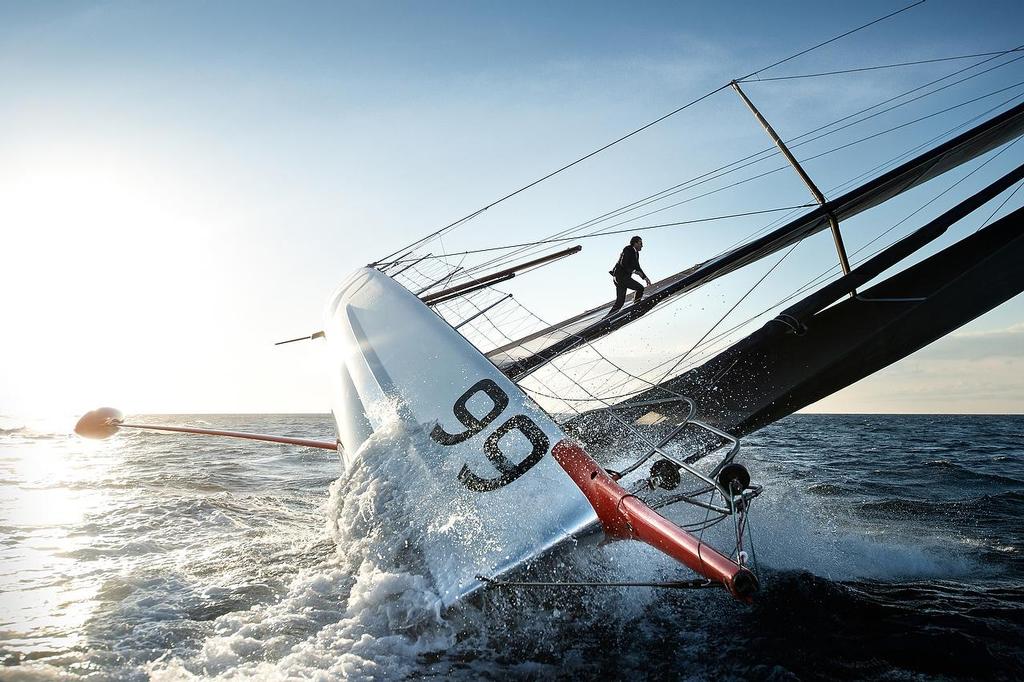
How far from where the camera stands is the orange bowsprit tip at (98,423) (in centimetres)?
633

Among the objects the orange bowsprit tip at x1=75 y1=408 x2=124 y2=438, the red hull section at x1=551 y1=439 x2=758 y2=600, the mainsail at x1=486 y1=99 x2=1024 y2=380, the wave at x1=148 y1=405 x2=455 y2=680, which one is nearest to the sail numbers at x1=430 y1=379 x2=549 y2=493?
the red hull section at x1=551 y1=439 x2=758 y2=600

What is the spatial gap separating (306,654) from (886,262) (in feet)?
15.0

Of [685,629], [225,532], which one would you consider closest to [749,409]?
[685,629]

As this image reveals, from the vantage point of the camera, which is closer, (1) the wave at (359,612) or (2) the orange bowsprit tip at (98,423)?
(1) the wave at (359,612)

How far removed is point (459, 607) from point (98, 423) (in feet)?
19.7

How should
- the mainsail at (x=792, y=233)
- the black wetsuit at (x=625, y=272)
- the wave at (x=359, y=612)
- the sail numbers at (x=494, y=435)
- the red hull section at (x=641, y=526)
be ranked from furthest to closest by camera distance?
the black wetsuit at (x=625, y=272), the mainsail at (x=792, y=233), the sail numbers at (x=494, y=435), the wave at (x=359, y=612), the red hull section at (x=641, y=526)

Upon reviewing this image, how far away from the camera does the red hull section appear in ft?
5.46

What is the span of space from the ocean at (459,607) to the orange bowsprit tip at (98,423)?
1.00 metres

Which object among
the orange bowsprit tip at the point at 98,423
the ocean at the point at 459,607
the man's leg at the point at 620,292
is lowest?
the ocean at the point at 459,607

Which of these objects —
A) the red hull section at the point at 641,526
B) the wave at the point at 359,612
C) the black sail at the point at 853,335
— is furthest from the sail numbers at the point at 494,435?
the black sail at the point at 853,335

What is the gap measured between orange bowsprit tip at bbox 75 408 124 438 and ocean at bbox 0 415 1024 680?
1.00m

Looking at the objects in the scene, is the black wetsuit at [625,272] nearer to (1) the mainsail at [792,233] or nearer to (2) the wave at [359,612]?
(1) the mainsail at [792,233]

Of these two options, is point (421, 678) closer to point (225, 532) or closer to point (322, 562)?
point (322, 562)

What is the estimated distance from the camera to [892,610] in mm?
3344
